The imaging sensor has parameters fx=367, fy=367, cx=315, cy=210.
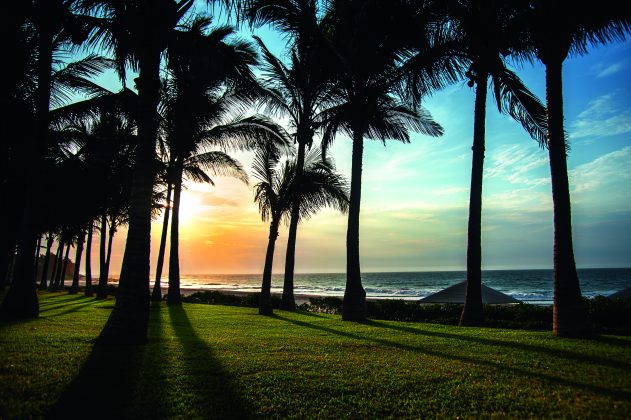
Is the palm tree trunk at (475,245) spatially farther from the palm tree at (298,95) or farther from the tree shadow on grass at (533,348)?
the palm tree at (298,95)

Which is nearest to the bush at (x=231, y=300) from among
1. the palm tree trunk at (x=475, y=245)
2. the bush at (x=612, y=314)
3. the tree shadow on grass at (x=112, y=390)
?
the palm tree trunk at (x=475, y=245)

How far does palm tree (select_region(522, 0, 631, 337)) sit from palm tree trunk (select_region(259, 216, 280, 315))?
344 inches

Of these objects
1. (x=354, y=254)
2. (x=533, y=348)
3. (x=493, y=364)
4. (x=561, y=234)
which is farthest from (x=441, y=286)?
(x=493, y=364)

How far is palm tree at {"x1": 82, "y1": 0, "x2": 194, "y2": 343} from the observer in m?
5.87

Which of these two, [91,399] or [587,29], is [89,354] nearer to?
[91,399]

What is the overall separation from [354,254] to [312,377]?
6807 mm

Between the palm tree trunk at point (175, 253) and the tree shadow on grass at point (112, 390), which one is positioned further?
the palm tree trunk at point (175, 253)

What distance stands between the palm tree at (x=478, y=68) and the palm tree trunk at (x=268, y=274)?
6.55m

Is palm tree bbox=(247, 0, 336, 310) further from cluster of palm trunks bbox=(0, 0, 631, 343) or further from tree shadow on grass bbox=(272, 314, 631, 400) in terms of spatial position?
tree shadow on grass bbox=(272, 314, 631, 400)

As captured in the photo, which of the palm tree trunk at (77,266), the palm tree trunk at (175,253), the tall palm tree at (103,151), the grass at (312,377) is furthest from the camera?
the palm tree trunk at (77,266)

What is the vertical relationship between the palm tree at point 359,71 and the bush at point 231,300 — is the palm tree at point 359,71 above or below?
above

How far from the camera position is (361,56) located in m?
11.0

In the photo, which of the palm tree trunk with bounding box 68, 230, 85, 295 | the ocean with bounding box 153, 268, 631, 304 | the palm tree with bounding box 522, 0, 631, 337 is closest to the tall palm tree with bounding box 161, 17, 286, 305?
the palm tree with bounding box 522, 0, 631, 337

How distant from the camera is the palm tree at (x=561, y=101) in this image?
698 cm
